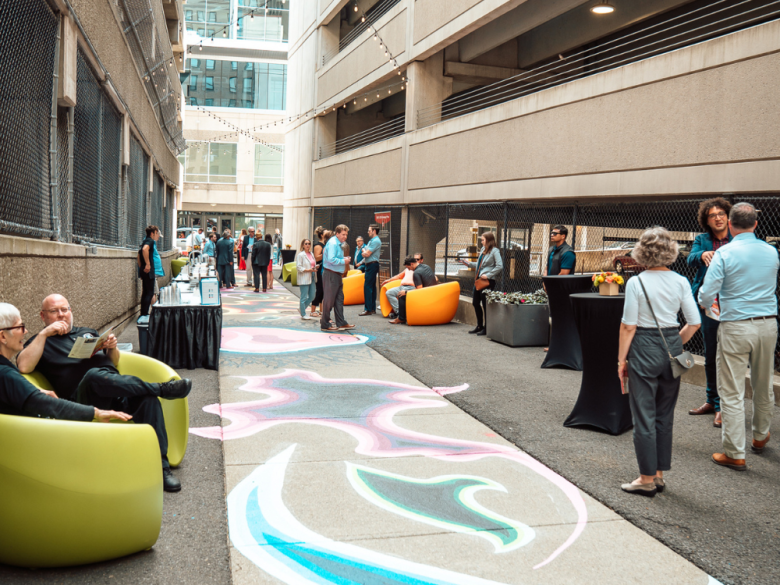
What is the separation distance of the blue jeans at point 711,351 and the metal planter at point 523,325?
4.24m

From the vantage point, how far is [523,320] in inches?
426

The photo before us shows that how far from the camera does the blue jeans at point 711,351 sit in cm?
627

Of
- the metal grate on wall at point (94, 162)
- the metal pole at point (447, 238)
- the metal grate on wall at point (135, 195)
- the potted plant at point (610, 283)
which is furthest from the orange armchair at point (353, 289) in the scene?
the potted plant at point (610, 283)

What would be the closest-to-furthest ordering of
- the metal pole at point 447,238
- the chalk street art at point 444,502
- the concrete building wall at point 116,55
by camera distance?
1. the chalk street art at point 444,502
2. the concrete building wall at point 116,55
3. the metal pole at point 447,238

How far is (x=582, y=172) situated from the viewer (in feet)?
35.9

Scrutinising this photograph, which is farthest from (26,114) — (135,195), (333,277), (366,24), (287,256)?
(287,256)

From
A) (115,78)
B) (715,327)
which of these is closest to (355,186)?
(115,78)

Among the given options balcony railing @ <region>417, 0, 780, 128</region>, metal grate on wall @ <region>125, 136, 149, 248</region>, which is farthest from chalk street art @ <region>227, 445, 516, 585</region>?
metal grate on wall @ <region>125, 136, 149, 248</region>

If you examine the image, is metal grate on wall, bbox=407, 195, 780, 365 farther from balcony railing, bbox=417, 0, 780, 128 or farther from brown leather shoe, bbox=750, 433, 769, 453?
balcony railing, bbox=417, 0, 780, 128

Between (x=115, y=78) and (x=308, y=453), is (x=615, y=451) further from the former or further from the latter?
(x=115, y=78)

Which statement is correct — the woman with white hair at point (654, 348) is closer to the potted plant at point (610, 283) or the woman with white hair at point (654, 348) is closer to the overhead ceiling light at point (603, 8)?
the potted plant at point (610, 283)

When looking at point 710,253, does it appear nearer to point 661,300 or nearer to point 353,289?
point 661,300

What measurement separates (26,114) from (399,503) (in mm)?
4469

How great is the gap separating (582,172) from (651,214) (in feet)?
4.29
